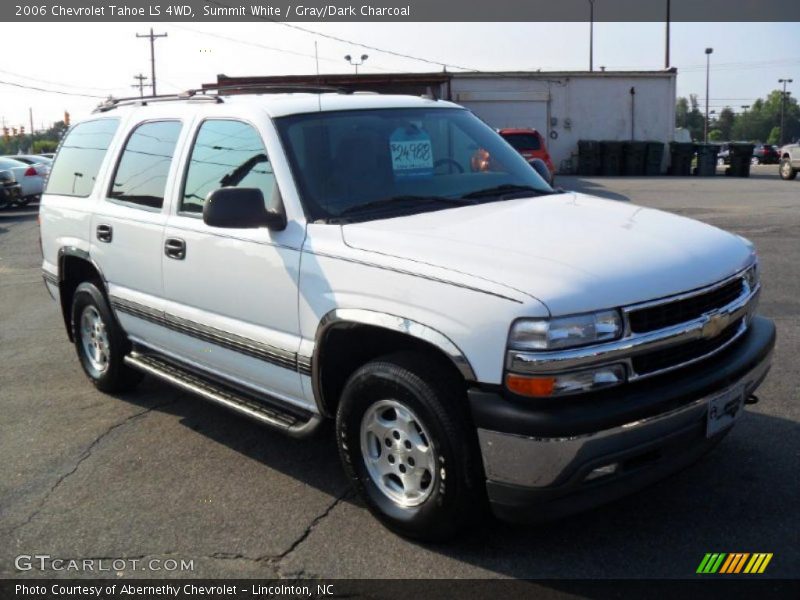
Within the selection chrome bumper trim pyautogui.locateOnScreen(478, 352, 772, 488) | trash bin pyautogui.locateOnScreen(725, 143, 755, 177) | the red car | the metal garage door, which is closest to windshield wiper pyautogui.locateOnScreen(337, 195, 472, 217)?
chrome bumper trim pyautogui.locateOnScreen(478, 352, 772, 488)

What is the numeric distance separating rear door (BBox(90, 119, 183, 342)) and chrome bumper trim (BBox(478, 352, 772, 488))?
8.45 feet

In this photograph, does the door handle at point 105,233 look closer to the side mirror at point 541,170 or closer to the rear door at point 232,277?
the rear door at point 232,277

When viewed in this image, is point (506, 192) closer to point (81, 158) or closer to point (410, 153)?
point (410, 153)

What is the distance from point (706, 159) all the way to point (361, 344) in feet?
107

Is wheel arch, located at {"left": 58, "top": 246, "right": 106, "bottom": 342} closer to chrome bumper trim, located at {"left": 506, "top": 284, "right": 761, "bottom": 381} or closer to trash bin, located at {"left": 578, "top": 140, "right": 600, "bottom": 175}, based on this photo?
chrome bumper trim, located at {"left": 506, "top": 284, "right": 761, "bottom": 381}

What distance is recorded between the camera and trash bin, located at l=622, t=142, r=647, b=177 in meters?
34.1

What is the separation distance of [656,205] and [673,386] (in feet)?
55.7

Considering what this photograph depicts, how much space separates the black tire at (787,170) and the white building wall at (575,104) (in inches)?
308

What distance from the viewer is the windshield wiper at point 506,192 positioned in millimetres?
4523

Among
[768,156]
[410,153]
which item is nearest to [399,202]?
[410,153]

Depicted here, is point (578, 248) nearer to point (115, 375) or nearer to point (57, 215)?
point (115, 375)

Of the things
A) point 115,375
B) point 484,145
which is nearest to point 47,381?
point 115,375

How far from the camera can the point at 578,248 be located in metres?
3.54

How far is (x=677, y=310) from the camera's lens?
3.42 meters
